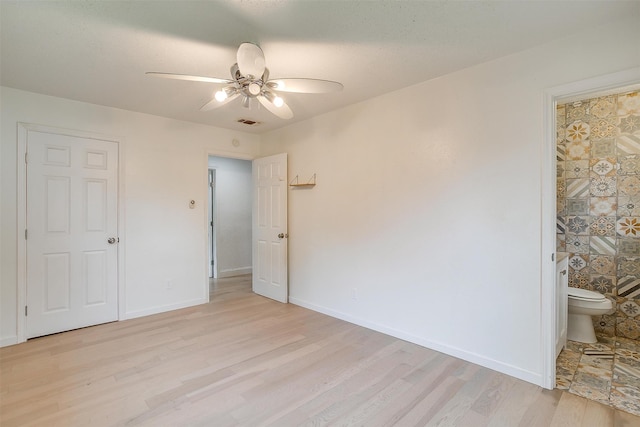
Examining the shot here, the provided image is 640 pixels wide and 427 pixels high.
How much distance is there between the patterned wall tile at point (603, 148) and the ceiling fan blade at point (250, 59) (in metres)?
3.45

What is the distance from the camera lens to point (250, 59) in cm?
188

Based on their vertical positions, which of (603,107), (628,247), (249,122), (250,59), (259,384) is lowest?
(259,384)

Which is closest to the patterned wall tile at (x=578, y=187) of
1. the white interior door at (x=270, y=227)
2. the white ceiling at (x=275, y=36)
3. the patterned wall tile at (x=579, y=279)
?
the patterned wall tile at (x=579, y=279)

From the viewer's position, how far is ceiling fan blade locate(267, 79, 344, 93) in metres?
2.00

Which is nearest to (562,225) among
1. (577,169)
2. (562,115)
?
(577,169)

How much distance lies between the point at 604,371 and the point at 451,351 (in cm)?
109

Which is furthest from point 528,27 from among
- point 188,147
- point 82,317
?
point 82,317

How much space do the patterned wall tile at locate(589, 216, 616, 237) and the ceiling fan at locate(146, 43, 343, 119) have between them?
3090 mm

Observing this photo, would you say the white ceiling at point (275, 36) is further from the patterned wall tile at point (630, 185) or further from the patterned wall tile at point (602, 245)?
the patterned wall tile at point (602, 245)

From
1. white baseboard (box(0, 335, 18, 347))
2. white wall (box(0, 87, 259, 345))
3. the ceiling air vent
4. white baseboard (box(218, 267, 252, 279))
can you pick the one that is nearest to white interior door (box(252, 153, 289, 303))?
the ceiling air vent

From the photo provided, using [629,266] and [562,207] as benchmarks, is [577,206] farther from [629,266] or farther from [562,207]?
[629,266]

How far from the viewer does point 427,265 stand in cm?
271

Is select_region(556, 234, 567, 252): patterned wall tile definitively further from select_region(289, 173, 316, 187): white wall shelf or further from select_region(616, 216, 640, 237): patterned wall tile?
select_region(289, 173, 316, 187): white wall shelf

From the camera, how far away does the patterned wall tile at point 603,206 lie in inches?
117
